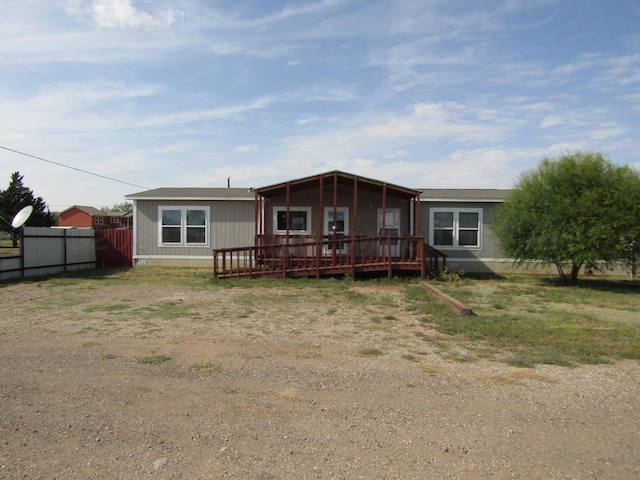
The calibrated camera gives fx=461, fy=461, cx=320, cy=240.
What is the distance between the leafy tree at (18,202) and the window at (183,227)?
25135 millimetres

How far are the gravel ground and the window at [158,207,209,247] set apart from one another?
35.1 feet

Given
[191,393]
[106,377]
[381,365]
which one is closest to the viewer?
[191,393]

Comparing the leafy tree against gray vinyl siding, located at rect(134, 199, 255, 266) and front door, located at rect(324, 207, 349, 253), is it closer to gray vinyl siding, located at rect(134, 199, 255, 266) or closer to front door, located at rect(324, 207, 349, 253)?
gray vinyl siding, located at rect(134, 199, 255, 266)

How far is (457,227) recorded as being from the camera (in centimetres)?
1639

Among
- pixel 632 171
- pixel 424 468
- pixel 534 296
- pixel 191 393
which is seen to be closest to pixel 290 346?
pixel 191 393

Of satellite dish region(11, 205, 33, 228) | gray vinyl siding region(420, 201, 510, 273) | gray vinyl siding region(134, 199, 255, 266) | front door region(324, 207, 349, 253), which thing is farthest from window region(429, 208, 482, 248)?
satellite dish region(11, 205, 33, 228)

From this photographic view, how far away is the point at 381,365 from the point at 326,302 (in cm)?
463

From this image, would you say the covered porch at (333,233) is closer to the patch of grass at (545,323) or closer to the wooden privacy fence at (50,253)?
the patch of grass at (545,323)

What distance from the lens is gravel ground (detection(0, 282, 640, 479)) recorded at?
3.00 m

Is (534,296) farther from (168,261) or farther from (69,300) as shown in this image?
(168,261)

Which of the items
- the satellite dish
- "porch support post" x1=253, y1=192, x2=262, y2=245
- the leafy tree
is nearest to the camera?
the satellite dish

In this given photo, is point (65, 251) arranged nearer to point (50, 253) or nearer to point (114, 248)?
point (50, 253)

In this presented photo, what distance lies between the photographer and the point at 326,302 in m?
9.72

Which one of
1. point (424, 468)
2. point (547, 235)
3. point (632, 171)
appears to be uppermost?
point (632, 171)
